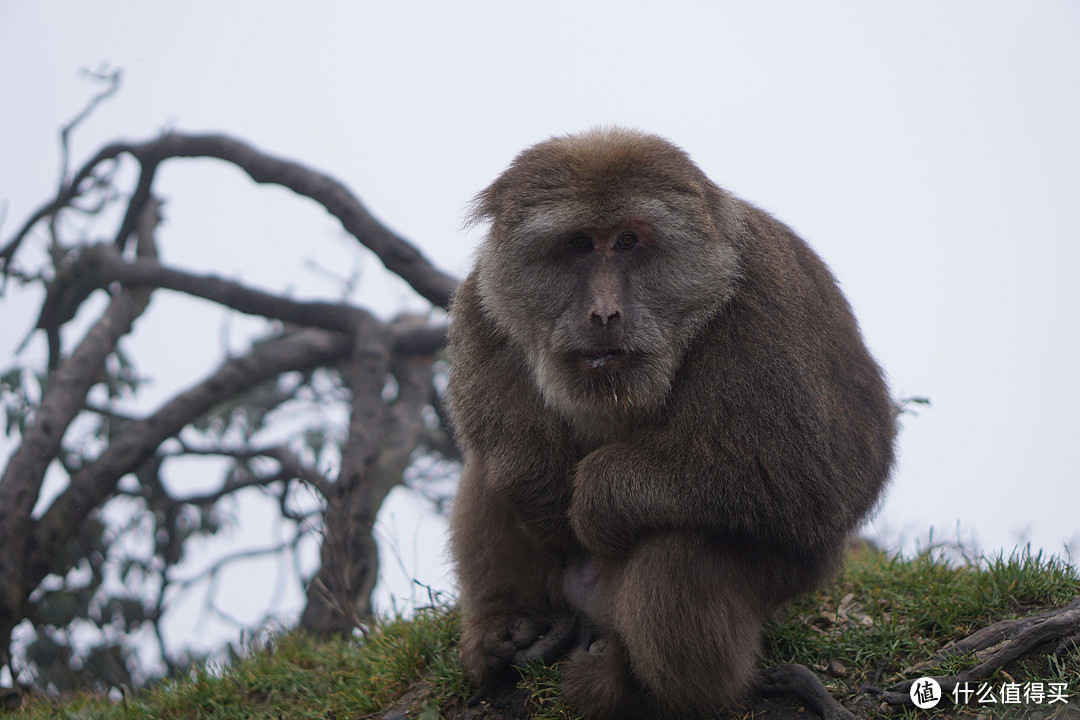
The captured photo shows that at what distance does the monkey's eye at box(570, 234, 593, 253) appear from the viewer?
3.30m

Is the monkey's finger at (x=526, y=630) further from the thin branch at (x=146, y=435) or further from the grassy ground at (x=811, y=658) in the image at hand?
the thin branch at (x=146, y=435)

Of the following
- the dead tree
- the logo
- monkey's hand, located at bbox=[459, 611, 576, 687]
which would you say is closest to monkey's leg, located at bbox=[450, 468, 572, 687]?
monkey's hand, located at bbox=[459, 611, 576, 687]

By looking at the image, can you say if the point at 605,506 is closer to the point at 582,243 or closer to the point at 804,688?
the point at 582,243

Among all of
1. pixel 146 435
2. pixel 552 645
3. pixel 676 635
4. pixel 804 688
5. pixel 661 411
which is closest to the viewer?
A: pixel 676 635

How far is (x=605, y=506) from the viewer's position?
318 centimetres

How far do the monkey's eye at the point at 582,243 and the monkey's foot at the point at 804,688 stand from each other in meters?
1.77

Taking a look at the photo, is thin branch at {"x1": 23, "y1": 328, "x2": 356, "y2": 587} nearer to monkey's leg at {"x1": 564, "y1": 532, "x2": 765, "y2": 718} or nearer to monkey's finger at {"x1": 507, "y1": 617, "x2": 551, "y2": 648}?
monkey's finger at {"x1": 507, "y1": 617, "x2": 551, "y2": 648}

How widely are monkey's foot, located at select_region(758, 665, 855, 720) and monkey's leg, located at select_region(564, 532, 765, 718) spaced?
249mm

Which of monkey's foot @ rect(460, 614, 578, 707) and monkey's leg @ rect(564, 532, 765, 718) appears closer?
monkey's leg @ rect(564, 532, 765, 718)

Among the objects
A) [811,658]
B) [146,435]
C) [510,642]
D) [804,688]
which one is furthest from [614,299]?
[146,435]

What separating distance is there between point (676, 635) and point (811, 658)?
1.01 m

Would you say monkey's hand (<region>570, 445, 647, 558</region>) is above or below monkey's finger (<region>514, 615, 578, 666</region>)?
above

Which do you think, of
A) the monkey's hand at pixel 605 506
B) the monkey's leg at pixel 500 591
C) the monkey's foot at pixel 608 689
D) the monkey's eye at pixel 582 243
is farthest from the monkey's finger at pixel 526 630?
the monkey's eye at pixel 582 243

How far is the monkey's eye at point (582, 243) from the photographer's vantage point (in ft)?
10.8
